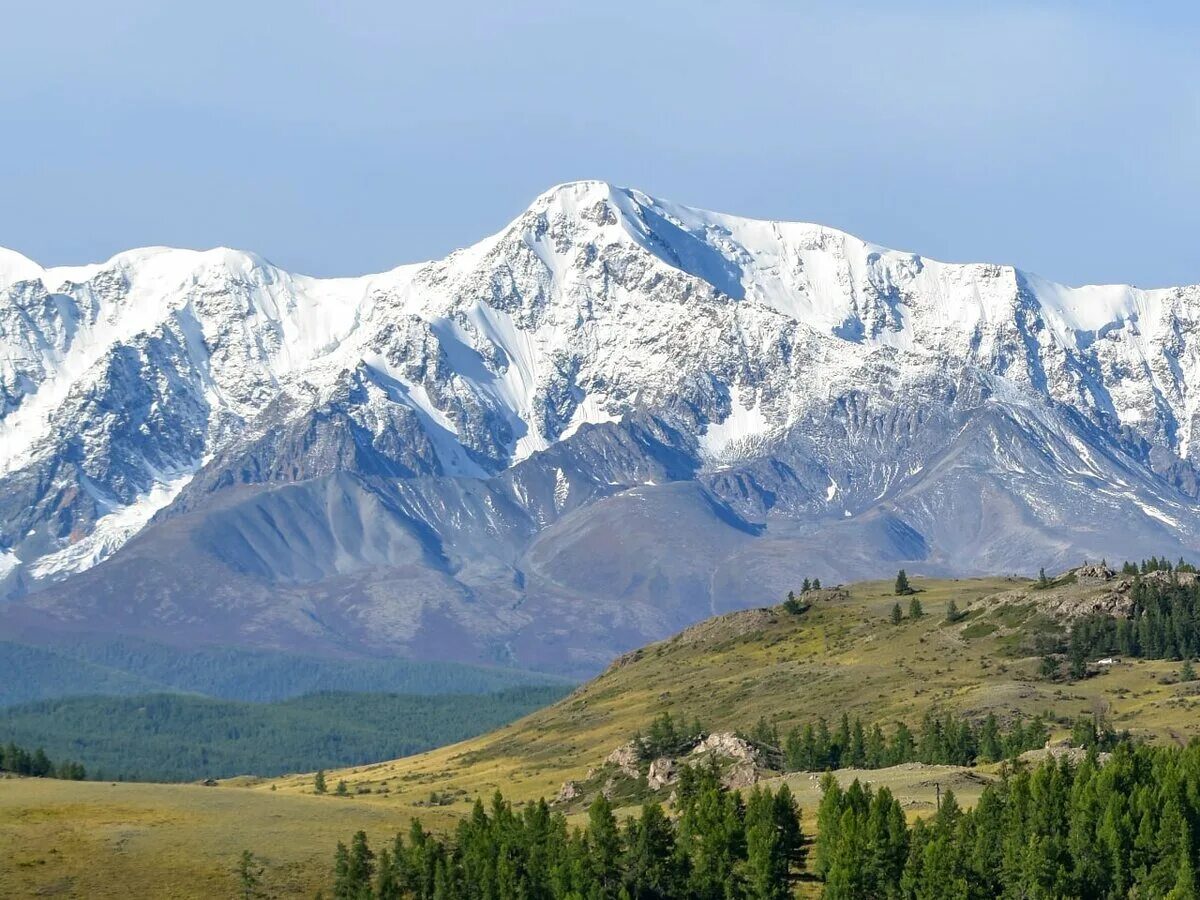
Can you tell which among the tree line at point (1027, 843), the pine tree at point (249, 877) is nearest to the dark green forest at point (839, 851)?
the tree line at point (1027, 843)

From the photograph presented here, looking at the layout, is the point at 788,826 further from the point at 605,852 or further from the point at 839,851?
the point at 605,852

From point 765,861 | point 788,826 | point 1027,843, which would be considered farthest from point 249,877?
point 1027,843

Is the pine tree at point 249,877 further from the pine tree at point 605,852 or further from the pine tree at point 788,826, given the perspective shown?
the pine tree at point 788,826

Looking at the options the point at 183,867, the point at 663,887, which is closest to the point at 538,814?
the point at 663,887

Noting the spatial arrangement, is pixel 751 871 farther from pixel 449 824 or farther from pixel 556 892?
pixel 449 824

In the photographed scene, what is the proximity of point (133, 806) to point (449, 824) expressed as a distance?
1036 inches

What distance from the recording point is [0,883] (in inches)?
6107

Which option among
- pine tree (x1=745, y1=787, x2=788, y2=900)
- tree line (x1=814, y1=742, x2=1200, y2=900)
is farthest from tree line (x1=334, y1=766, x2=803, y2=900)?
tree line (x1=814, y1=742, x2=1200, y2=900)

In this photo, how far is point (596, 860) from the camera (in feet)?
531

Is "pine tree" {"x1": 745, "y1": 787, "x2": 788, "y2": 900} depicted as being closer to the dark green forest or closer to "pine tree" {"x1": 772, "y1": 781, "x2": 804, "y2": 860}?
the dark green forest

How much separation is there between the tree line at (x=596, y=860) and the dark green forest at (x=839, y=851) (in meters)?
0.14

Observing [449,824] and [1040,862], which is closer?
[1040,862]

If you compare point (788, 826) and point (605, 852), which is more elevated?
point (788, 826)

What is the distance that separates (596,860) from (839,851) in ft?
58.7
